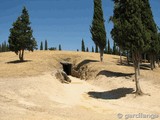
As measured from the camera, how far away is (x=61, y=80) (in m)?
40.5

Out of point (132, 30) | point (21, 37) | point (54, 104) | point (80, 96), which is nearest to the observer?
point (54, 104)

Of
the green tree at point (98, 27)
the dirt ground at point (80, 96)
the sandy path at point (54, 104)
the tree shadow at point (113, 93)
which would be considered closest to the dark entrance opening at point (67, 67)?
the dirt ground at point (80, 96)

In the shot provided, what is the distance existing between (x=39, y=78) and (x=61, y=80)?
6.23 metres

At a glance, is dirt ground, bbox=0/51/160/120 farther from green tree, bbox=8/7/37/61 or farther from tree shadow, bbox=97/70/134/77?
green tree, bbox=8/7/37/61

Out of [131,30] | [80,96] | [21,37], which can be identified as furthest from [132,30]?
[21,37]

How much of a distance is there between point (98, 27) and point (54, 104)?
28.5 meters

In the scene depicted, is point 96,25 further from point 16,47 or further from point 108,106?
point 108,106

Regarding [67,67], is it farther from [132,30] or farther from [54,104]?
[54,104]

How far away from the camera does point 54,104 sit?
23.6 metres

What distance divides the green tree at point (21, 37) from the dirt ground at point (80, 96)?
15.6 ft

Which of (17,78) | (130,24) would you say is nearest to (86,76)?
(17,78)

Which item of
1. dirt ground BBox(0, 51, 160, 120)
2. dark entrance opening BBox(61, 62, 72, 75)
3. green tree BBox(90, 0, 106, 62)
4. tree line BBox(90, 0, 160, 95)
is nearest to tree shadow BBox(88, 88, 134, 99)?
dirt ground BBox(0, 51, 160, 120)

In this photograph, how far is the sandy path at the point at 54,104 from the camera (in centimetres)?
1908

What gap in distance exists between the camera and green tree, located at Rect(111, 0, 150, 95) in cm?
2775
